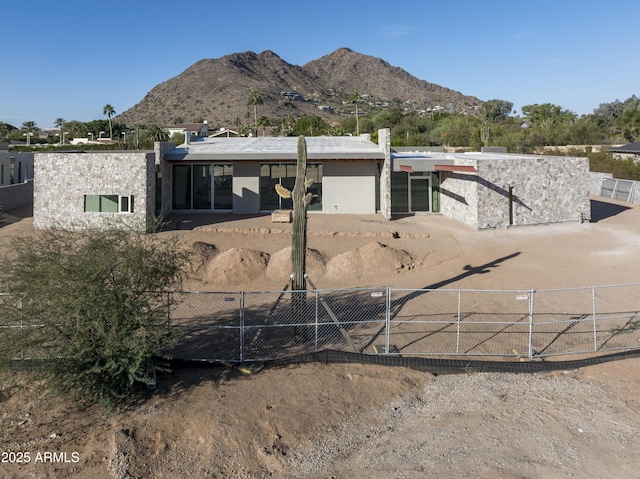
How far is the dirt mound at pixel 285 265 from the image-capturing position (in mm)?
20203

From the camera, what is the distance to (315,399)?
1048cm

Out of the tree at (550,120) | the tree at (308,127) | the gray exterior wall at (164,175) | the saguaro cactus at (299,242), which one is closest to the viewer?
the saguaro cactus at (299,242)

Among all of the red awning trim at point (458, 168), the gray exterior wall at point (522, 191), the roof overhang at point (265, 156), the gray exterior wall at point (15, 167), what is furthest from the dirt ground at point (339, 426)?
the gray exterior wall at point (15, 167)

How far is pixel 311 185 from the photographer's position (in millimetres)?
29000

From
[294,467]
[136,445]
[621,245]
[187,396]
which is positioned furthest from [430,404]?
[621,245]

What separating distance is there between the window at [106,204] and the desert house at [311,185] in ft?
0.16

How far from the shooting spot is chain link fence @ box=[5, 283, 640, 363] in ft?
41.2

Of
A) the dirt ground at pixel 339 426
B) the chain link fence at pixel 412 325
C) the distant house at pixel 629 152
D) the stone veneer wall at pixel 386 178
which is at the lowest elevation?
the dirt ground at pixel 339 426

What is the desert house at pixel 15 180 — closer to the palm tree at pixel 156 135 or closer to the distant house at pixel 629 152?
the palm tree at pixel 156 135

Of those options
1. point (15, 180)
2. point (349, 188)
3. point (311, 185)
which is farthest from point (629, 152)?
point (15, 180)

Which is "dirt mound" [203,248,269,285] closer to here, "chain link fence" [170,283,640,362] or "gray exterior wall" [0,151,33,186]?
"chain link fence" [170,283,640,362]

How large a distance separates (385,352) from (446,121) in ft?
272

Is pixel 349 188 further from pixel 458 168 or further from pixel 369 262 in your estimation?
pixel 369 262

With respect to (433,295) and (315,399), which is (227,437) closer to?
(315,399)
